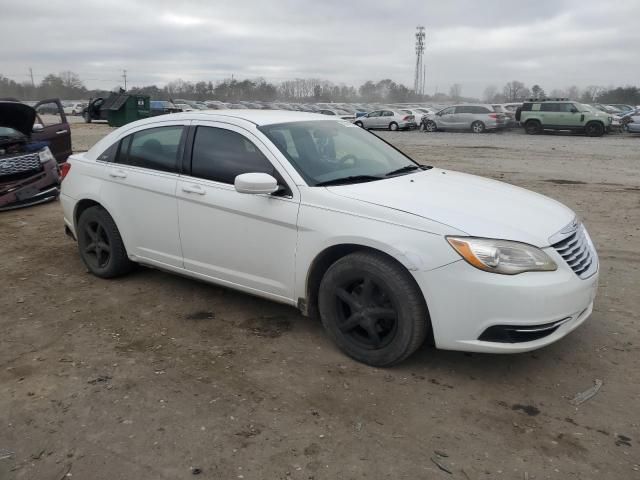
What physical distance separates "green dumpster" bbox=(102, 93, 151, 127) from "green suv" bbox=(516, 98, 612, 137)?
761 inches

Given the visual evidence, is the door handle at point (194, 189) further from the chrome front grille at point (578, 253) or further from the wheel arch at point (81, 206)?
the chrome front grille at point (578, 253)

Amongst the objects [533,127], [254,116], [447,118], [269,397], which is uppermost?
[254,116]

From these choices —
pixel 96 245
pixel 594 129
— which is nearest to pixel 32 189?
pixel 96 245

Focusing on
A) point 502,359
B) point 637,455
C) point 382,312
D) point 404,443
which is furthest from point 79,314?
point 637,455

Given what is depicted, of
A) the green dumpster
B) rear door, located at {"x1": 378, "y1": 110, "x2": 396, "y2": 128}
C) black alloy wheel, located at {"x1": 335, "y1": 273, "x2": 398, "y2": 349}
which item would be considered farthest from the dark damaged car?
rear door, located at {"x1": 378, "y1": 110, "x2": 396, "y2": 128}

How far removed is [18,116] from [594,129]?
25.0 meters

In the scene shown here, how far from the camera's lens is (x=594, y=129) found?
2630 cm

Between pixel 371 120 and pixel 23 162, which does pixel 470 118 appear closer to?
pixel 371 120

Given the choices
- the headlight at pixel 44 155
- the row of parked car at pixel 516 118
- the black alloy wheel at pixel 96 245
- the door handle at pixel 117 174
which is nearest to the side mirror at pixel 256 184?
the door handle at pixel 117 174

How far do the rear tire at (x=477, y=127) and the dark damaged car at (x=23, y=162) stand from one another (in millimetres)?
23858

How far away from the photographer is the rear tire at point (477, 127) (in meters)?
29.1

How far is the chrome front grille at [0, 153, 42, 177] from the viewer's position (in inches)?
327

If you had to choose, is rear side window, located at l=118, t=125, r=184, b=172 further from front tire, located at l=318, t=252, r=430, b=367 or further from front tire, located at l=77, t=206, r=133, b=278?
front tire, located at l=318, t=252, r=430, b=367

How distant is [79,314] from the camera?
14.4 feet
